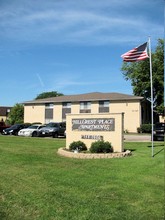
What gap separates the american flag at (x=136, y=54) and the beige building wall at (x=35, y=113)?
41757 millimetres

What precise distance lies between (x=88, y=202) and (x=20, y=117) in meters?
67.9

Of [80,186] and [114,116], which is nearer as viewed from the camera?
[80,186]

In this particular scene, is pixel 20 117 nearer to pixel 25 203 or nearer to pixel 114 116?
pixel 114 116

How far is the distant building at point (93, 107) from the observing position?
4762cm

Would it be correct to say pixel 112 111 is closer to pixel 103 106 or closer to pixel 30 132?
pixel 103 106

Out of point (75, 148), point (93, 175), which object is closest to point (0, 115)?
point (75, 148)

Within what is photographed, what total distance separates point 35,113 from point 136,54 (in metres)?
43.0

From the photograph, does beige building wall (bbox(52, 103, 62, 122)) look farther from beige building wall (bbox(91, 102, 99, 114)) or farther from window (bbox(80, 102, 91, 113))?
beige building wall (bbox(91, 102, 99, 114))

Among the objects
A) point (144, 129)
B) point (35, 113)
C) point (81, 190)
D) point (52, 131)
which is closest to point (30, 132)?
point (52, 131)

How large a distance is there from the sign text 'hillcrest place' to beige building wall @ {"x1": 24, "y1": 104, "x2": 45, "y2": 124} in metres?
39.8

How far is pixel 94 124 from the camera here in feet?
49.4

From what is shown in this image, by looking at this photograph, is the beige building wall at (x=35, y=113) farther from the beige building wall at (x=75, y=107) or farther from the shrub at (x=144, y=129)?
the shrub at (x=144, y=129)

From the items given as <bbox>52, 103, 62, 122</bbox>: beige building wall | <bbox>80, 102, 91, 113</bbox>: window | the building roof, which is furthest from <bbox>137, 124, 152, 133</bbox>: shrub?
<bbox>52, 103, 62, 122</bbox>: beige building wall

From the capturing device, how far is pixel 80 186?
764 cm
